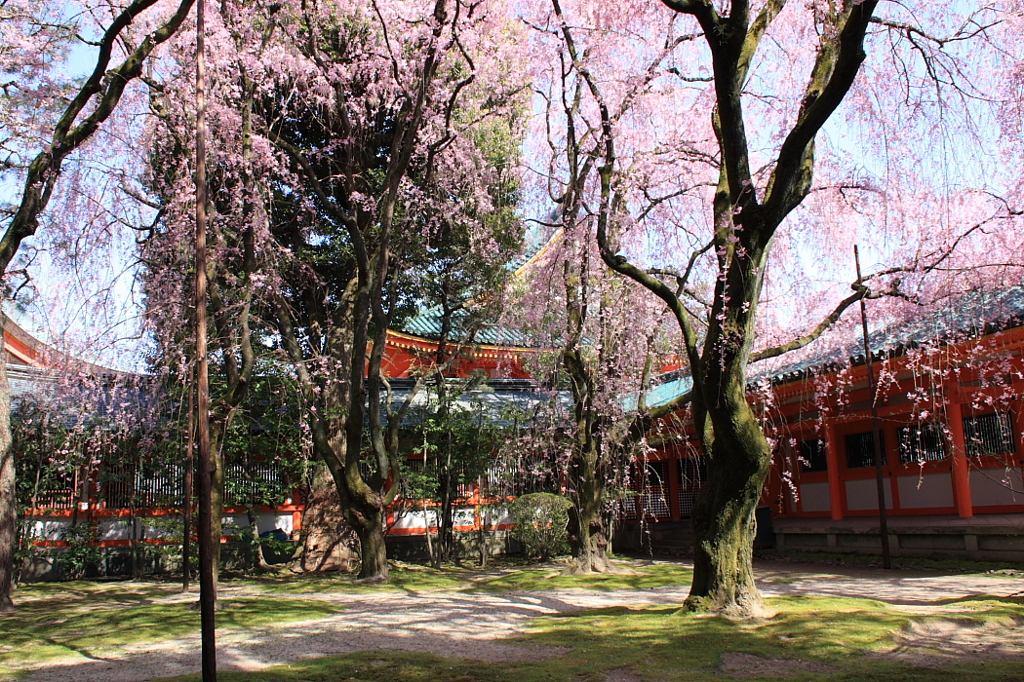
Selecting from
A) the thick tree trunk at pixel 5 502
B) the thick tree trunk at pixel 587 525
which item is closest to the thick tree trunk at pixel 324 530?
the thick tree trunk at pixel 587 525

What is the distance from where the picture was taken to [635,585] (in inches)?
406

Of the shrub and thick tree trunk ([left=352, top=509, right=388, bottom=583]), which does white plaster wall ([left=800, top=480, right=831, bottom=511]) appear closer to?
the shrub

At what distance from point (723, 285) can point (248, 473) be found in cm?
946

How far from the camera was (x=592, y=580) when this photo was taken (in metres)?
10.8

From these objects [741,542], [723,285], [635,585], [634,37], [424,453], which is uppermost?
[634,37]

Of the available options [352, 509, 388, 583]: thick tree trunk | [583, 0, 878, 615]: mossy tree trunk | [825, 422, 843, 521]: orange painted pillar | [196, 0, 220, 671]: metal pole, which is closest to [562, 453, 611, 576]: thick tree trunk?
[352, 509, 388, 583]: thick tree trunk

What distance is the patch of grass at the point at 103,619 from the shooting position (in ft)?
23.3

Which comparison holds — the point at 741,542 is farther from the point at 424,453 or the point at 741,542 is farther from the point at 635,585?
the point at 424,453

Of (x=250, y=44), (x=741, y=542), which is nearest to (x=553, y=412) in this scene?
(x=741, y=542)

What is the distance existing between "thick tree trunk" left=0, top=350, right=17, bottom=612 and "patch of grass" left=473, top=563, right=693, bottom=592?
5.74 meters

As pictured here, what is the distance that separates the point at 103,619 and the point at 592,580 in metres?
6.04

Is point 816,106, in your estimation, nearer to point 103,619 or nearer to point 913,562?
point 913,562

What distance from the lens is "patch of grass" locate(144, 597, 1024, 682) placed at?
5230mm

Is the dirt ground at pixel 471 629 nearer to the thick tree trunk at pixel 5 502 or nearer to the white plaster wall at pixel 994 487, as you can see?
the thick tree trunk at pixel 5 502
